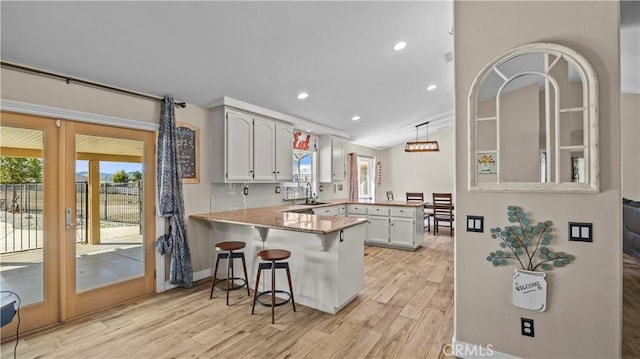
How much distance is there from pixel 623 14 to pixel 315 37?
8.48 feet

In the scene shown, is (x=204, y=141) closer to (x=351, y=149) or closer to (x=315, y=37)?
(x=315, y=37)

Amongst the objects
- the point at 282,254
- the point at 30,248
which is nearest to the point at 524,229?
the point at 282,254

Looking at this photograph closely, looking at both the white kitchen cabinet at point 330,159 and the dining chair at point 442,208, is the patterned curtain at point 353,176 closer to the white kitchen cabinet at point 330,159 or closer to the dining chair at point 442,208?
the white kitchen cabinet at point 330,159

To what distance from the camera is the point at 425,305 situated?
3.03 metres

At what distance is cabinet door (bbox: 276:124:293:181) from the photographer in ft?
15.0

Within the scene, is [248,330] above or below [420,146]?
below

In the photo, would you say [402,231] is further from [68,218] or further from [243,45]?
[68,218]

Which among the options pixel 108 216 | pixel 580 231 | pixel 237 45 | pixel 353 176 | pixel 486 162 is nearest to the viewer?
pixel 580 231

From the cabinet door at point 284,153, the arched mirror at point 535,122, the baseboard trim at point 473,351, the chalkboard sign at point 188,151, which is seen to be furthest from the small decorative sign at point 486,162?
the chalkboard sign at point 188,151

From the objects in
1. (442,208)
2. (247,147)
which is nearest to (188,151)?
(247,147)

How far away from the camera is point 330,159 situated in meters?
6.05

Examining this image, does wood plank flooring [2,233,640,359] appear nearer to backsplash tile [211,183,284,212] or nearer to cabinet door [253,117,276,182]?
backsplash tile [211,183,284,212]

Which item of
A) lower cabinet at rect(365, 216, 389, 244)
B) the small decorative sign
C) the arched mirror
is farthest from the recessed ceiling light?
lower cabinet at rect(365, 216, 389, 244)

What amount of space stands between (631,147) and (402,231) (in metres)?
4.81
